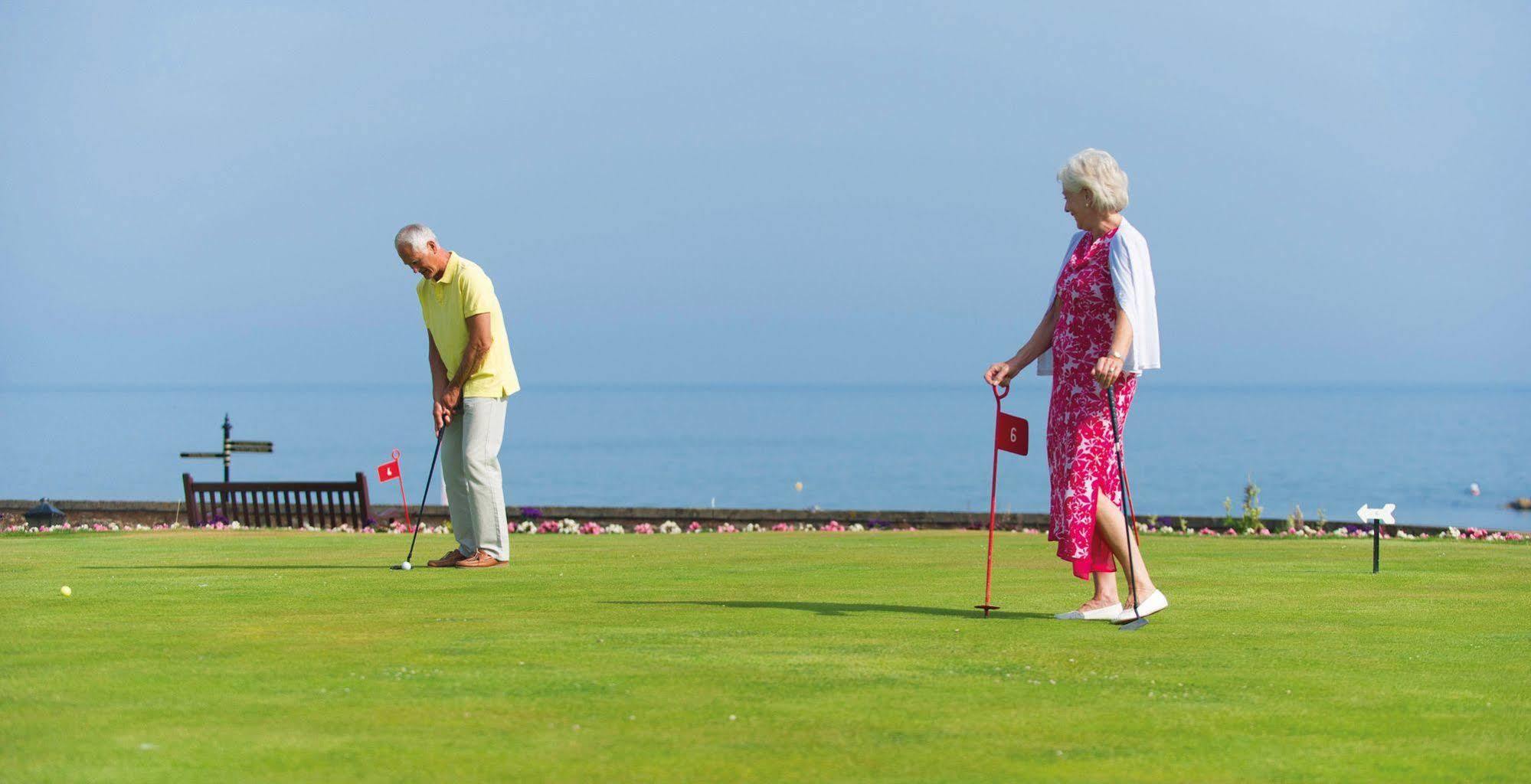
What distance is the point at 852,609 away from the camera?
752 centimetres

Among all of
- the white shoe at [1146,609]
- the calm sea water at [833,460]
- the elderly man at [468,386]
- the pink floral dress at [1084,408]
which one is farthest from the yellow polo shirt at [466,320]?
the calm sea water at [833,460]

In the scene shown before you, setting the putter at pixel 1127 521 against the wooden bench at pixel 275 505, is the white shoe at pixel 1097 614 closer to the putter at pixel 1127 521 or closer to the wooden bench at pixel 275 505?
the putter at pixel 1127 521

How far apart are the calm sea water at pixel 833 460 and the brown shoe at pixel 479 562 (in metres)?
16.8

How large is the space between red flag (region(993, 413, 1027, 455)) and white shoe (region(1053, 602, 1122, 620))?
742 millimetres

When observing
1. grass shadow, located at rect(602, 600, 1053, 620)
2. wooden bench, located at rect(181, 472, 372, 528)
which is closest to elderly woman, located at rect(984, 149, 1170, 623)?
grass shadow, located at rect(602, 600, 1053, 620)

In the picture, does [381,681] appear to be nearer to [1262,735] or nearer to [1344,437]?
[1262,735]

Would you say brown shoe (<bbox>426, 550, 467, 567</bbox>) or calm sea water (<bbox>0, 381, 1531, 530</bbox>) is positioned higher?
calm sea water (<bbox>0, 381, 1531, 530</bbox>)

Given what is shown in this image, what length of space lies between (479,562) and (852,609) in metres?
3.04

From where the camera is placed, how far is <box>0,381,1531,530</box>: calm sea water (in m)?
61.0

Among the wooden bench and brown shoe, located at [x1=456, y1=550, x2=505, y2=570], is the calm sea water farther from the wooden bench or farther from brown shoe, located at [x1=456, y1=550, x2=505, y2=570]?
brown shoe, located at [x1=456, y1=550, x2=505, y2=570]

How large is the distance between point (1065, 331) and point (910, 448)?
292 ft

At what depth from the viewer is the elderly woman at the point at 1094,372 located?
6.93 metres

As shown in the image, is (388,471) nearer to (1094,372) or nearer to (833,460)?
(1094,372)

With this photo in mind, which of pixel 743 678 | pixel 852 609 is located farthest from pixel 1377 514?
pixel 743 678
